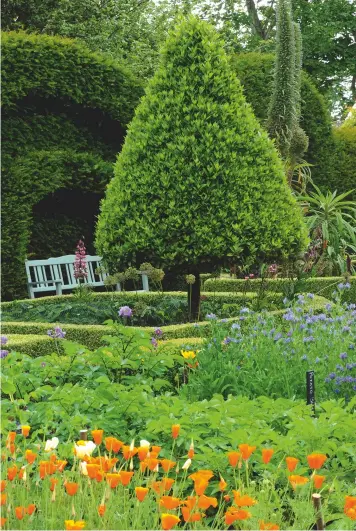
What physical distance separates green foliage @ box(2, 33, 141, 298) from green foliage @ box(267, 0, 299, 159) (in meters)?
2.31

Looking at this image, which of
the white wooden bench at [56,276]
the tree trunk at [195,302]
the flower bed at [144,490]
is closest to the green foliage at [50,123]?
the white wooden bench at [56,276]

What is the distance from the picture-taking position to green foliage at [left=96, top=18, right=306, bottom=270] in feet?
22.5

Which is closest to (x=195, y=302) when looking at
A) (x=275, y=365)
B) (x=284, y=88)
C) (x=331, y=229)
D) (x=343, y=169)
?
(x=275, y=365)

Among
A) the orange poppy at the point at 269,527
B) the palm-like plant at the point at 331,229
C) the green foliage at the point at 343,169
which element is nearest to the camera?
the orange poppy at the point at 269,527

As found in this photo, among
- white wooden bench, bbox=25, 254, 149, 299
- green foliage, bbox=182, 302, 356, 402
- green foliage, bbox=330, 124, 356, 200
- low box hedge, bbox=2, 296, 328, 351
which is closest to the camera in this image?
green foliage, bbox=182, 302, 356, 402

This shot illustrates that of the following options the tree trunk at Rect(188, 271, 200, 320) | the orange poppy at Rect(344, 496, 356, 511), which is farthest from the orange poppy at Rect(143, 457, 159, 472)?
the tree trunk at Rect(188, 271, 200, 320)

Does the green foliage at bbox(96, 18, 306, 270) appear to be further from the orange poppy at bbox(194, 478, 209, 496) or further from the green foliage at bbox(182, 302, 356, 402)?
the orange poppy at bbox(194, 478, 209, 496)

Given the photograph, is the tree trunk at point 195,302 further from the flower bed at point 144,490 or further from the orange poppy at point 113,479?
the orange poppy at point 113,479

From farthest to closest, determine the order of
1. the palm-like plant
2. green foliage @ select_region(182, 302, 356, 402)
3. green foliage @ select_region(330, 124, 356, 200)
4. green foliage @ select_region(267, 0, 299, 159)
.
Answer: green foliage @ select_region(330, 124, 356, 200)
green foliage @ select_region(267, 0, 299, 159)
the palm-like plant
green foliage @ select_region(182, 302, 356, 402)

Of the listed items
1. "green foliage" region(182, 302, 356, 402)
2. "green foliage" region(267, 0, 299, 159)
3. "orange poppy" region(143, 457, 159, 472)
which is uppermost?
"green foliage" region(267, 0, 299, 159)

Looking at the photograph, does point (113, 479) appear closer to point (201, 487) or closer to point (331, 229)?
point (201, 487)

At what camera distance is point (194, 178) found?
6.87 m

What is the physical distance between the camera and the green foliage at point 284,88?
494 inches

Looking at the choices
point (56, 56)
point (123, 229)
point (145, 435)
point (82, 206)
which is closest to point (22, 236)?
point (82, 206)
